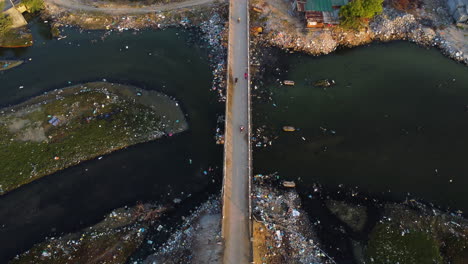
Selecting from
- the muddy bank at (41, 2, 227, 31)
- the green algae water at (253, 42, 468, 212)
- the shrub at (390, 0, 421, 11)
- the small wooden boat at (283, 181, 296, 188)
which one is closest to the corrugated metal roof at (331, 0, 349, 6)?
the green algae water at (253, 42, 468, 212)

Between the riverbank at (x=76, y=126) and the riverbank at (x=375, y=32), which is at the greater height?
the riverbank at (x=375, y=32)

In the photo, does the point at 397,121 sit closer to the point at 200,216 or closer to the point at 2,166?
the point at 200,216

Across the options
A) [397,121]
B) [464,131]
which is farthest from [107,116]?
[464,131]

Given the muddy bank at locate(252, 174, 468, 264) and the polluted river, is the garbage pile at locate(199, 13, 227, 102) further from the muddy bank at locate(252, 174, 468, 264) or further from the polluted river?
the muddy bank at locate(252, 174, 468, 264)

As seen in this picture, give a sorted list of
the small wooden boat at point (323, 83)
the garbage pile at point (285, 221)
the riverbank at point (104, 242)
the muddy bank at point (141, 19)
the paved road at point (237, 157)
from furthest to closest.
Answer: the muddy bank at point (141, 19) → the small wooden boat at point (323, 83) → the riverbank at point (104, 242) → the garbage pile at point (285, 221) → the paved road at point (237, 157)

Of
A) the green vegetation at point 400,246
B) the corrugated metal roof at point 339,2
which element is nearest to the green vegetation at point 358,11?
the corrugated metal roof at point 339,2

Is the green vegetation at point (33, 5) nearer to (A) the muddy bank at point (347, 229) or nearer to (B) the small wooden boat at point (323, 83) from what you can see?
(B) the small wooden boat at point (323, 83)
